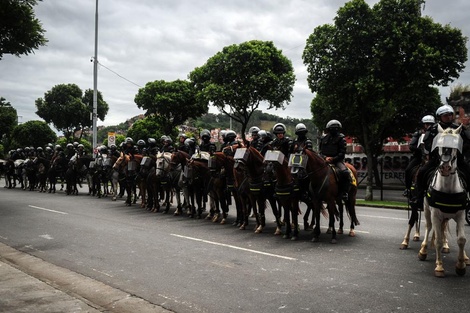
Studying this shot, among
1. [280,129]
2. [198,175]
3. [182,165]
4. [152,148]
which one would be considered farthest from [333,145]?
[152,148]

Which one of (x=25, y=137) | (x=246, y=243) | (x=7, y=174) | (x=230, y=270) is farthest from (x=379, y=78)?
(x=25, y=137)

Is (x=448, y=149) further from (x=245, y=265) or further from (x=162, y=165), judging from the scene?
(x=162, y=165)

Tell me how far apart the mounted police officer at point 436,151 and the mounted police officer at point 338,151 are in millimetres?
2035

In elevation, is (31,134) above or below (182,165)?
above

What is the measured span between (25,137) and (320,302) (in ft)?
181

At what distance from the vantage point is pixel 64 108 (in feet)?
190

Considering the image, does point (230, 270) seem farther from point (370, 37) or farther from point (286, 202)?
point (370, 37)

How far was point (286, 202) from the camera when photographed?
1012cm

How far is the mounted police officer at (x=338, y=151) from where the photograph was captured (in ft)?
32.8

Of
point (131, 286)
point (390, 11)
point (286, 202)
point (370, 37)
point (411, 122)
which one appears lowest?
point (131, 286)

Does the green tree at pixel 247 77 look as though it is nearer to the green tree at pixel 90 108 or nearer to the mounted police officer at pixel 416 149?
the mounted police officer at pixel 416 149

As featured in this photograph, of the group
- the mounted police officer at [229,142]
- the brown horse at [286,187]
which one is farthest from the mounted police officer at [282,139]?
the mounted police officer at [229,142]

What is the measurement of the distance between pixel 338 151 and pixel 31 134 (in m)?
51.7

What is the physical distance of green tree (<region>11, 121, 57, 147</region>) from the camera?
52969mm
